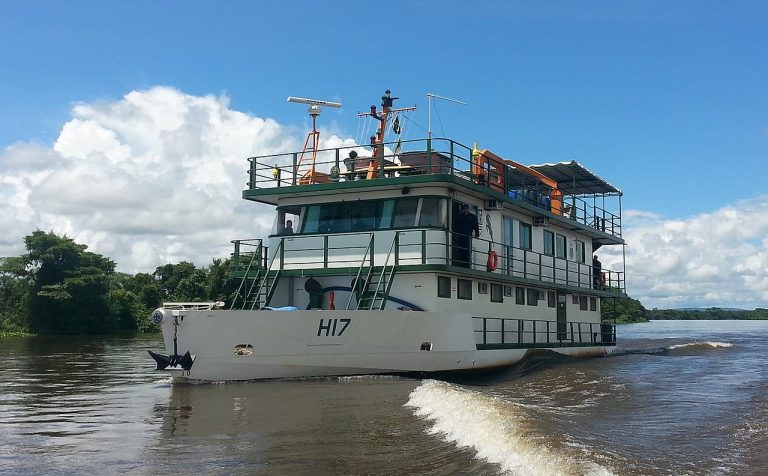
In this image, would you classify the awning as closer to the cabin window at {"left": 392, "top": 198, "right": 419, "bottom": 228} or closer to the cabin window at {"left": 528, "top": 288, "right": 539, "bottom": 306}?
the cabin window at {"left": 528, "top": 288, "right": 539, "bottom": 306}

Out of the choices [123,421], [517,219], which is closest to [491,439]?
[123,421]

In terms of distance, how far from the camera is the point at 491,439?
9.03m

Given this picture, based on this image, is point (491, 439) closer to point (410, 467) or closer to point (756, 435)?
point (410, 467)

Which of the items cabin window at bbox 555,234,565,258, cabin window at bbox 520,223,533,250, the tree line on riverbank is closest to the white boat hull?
cabin window at bbox 520,223,533,250

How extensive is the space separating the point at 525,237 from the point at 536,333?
288 centimetres

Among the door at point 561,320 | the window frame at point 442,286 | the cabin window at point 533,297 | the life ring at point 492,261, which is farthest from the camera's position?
the door at point 561,320

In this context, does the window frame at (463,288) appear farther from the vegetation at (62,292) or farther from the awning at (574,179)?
the vegetation at (62,292)

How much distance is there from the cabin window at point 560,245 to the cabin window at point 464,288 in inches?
240

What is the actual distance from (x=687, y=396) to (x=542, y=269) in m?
9.31

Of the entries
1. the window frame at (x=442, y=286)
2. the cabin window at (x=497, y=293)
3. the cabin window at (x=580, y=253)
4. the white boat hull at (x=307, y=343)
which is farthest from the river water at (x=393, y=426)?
the cabin window at (x=580, y=253)

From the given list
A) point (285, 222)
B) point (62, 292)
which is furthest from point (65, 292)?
point (285, 222)

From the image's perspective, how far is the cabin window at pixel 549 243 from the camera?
23.3 meters

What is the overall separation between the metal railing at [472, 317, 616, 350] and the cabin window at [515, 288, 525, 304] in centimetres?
55

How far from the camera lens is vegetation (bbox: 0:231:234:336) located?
49.3m
